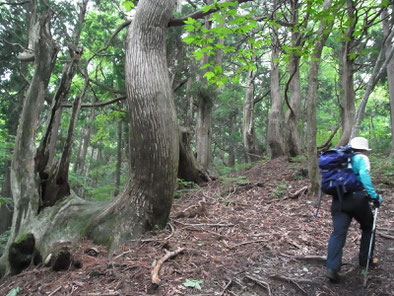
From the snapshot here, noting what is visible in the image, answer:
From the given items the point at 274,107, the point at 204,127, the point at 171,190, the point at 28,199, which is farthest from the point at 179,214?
the point at 274,107

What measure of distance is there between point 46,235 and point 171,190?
92.7 inches

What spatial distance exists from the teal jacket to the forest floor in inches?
44.5

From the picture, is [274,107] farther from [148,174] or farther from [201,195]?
[148,174]

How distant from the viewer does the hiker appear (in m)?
3.62

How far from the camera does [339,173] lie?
12.5 feet

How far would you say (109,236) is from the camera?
4625mm

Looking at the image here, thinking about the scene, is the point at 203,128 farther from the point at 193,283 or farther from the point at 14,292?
the point at 14,292

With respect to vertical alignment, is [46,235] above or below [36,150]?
below

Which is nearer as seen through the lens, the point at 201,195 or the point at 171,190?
the point at 171,190

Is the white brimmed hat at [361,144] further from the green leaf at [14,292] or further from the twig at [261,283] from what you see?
the green leaf at [14,292]

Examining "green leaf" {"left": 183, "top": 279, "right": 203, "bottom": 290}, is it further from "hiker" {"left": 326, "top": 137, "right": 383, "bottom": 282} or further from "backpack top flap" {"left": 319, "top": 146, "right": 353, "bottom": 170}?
"backpack top flap" {"left": 319, "top": 146, "right": 353, "bottom": 170}

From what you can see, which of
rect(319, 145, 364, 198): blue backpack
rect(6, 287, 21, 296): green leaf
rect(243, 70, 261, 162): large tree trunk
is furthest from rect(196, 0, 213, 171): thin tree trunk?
rect(6, 287, 21, 296): green leaf

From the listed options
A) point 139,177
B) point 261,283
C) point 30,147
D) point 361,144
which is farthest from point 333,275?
point 30,147

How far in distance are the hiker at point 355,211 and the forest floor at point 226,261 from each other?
0.87 ft
